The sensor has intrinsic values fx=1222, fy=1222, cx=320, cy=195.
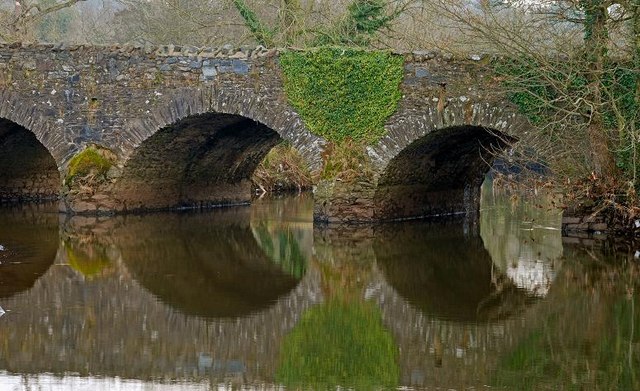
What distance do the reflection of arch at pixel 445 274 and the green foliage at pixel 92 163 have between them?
15.1 feet

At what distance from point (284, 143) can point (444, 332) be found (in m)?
17.2

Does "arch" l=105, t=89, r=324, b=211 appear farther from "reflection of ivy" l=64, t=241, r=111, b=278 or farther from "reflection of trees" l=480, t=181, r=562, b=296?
A: "reflection of ivy" l=64, t=241, r=111, b=278

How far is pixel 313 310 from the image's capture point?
10961 mm

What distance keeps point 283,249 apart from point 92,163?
4576 millimetres

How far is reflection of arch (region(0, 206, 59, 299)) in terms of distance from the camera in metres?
12.2

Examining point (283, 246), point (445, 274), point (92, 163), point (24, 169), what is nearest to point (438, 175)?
point (283, 246)

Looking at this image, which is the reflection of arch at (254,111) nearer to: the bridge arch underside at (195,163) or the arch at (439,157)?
the bridge arch underside at (195,163)

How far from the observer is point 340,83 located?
17.7m

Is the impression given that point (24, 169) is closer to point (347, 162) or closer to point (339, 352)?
point (347, 162)

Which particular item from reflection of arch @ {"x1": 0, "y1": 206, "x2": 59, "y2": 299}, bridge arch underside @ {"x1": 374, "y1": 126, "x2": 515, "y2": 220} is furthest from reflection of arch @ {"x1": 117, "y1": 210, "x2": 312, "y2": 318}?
bridge arch underside @ {"x1": 374, "y1": 126, "x2": 515, "y2": 220}

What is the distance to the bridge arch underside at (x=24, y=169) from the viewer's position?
72.0ft

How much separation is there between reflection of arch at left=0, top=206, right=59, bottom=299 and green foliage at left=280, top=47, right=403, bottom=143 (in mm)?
4111

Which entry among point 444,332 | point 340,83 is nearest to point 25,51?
point 340,83

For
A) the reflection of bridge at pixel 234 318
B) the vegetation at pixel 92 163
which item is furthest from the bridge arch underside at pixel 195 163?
the reflection of bridge at pixel 234 318
